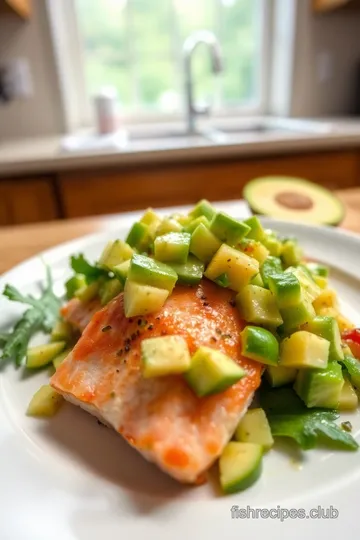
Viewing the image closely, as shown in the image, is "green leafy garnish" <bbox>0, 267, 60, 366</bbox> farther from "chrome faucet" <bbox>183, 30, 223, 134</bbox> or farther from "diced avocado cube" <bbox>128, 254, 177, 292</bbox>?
"chrome faucet" <bbox>183, 30, 223, 134</bbox>

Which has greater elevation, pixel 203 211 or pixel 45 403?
pixel 203 211

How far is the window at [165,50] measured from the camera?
366 centimetres

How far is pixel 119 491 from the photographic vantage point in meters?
0.70

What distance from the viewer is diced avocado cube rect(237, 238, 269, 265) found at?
1052 millimetres

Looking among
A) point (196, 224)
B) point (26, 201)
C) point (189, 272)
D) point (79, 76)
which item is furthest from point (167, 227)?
point (79, 76)

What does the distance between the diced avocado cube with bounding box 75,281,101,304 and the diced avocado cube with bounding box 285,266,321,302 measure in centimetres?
50

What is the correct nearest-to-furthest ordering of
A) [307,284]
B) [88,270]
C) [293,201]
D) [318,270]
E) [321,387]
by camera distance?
[321,387]
[307,284]
[88,270]
[318,270]
[293,201]

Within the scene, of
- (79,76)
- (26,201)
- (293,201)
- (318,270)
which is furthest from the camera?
(79,76)

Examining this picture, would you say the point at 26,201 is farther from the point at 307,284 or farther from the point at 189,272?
the point at 307,284

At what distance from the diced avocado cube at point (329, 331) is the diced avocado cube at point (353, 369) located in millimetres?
15

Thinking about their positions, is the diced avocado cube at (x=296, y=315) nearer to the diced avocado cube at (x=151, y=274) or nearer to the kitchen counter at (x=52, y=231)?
the diced avocado cube at (x=151, y=274)

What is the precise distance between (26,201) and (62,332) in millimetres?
1736

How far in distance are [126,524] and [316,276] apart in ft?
2.67

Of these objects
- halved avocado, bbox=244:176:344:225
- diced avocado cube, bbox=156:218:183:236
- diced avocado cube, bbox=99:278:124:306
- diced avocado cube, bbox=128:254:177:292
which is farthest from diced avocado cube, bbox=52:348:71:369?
halved avocado, bbox=244:176:344:225
